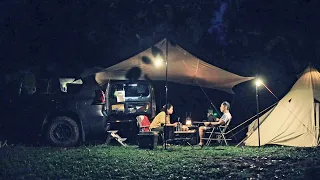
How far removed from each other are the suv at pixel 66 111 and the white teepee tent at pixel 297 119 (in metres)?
3.28

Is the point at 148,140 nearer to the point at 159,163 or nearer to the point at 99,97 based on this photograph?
the point at 99,97

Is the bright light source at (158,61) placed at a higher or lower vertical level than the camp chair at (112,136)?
higher

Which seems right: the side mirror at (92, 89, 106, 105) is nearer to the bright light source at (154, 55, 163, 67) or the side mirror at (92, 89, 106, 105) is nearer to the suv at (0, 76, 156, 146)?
the suv at (0, 76, 156, 146)

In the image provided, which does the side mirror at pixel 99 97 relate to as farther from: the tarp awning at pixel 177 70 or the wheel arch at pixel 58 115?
the wheel arch at pixel 58 115

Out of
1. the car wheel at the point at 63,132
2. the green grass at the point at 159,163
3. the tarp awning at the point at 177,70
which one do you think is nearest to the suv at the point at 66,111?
the car wheel at the point at 63,132

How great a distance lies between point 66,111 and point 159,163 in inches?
149

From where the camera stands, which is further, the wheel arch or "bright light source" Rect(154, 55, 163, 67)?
"bright light source" Rect(154, 55, 163, 67)

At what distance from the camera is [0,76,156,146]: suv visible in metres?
10.5

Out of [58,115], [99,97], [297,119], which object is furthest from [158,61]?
[297,119]

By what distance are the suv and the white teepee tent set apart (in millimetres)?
3281

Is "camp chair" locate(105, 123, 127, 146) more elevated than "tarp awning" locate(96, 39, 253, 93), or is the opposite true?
"tarp awning" locate(96, 39, 253, 93)

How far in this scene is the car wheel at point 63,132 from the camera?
10.5m

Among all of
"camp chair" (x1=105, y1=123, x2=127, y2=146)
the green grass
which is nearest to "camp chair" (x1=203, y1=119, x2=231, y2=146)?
the green grass

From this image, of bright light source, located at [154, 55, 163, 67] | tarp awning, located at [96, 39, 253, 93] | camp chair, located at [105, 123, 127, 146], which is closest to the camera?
camp chair, located at [105, 123, 127, 146]
